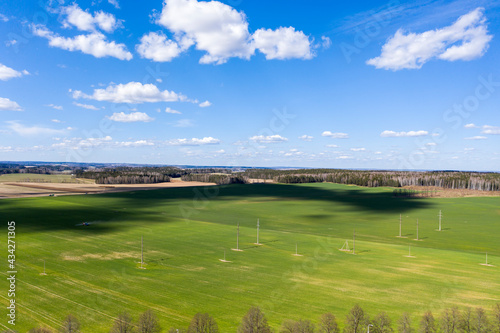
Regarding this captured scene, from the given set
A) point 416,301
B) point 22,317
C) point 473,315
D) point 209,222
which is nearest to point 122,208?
point 209,222

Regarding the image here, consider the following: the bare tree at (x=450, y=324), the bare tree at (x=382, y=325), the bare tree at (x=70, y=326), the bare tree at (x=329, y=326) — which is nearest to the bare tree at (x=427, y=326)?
the bare tree at (x=450, y=324)

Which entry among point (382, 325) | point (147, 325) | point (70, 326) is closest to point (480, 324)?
point (382, 325)

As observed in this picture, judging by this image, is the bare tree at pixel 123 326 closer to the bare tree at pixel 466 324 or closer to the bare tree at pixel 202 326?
the bare tree at pixel 202 326

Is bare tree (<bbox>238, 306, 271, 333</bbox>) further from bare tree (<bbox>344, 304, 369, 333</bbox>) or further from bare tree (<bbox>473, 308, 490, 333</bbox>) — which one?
bare tree (<bbox>473, 308, 490, 333</bbox>)

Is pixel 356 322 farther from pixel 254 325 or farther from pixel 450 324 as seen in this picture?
pixel 254 325

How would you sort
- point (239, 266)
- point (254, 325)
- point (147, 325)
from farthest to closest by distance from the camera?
point (239, 266) < point (147, 325) < point (254, 325)

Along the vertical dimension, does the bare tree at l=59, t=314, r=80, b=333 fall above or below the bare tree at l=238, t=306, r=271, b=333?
below

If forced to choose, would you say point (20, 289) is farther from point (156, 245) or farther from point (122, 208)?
point (122, 208)

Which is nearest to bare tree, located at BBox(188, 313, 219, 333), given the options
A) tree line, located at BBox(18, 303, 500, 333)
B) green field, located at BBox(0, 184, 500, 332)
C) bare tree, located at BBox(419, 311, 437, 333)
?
tree line, located at BBox(18, 303, 500, 333)
